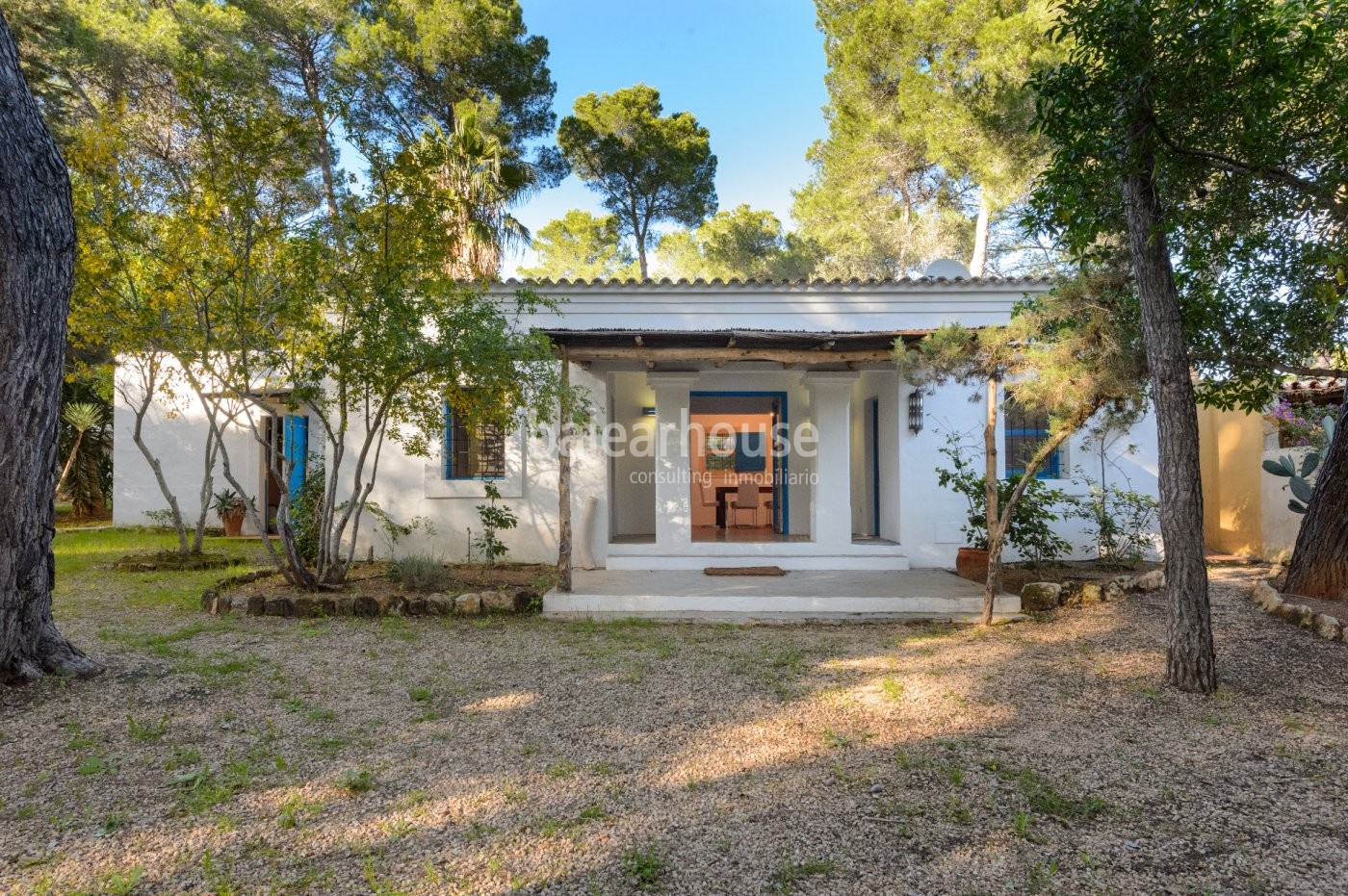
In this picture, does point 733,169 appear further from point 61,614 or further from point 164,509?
point 61,614

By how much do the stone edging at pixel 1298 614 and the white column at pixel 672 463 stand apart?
18.7 feet

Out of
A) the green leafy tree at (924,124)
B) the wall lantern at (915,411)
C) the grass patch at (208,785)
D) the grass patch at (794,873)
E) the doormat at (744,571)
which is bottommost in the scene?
the grass patch at (794,873)

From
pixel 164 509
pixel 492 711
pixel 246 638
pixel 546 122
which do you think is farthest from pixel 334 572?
pixel 546 122

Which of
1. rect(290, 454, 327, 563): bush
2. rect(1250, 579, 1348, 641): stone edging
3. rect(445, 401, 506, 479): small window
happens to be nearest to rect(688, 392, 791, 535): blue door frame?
rect(445, 401, 506, 479): small window

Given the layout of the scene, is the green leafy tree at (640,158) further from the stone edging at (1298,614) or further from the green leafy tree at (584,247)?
the stone edging at (1298,614)

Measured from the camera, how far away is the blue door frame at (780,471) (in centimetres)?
1010

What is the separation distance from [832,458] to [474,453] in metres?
4.85

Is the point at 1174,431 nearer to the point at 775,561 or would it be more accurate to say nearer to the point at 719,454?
the point at 775,561

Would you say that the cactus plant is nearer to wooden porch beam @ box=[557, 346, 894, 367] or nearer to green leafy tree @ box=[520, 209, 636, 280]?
wooden porch beam @ box=[557, 346, 894, 367]

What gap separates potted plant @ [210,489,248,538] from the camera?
12.1 m

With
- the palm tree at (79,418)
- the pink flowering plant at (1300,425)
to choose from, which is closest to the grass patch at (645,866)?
the pink flowering plant at (1300,425)

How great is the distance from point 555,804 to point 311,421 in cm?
1069

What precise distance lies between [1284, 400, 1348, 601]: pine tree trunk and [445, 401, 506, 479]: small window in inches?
339

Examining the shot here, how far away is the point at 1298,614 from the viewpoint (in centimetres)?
556
